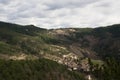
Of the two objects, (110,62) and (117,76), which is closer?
(117,76)
